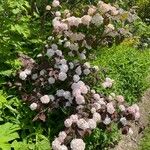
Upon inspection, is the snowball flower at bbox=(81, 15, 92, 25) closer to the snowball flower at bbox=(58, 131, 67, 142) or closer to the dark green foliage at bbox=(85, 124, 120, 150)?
the dark green foliage at bbox=(85, 124, 120, 150)

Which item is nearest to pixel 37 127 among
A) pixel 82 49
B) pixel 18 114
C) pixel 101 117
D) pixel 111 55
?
pixel 18 114

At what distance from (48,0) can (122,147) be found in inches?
103

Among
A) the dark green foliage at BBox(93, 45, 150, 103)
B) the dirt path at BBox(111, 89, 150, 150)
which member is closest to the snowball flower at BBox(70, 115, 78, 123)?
the dirt path at BBox(111, 89, 150, 150)

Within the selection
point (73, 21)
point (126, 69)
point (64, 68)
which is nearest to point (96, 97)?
point (64, 68)

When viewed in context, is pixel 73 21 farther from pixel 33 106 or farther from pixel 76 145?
pixel 76 145

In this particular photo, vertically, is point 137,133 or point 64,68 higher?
point 64,68

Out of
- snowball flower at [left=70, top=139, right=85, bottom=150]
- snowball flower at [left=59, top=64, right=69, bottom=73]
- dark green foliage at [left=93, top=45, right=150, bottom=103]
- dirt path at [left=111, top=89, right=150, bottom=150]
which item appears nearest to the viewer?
snowball flower at [left=70, top=139, right=85, bottom=150]

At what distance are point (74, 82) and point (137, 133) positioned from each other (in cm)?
176

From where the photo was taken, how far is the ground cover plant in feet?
17.6

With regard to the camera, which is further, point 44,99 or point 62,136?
point 44,99

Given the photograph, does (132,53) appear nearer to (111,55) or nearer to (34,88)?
(111,55)

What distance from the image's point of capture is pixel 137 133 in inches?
276

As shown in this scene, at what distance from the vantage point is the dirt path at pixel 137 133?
21.4 feet

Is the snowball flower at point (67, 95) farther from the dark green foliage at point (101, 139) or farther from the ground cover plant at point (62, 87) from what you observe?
the dark green foliage at point (101, 139)
